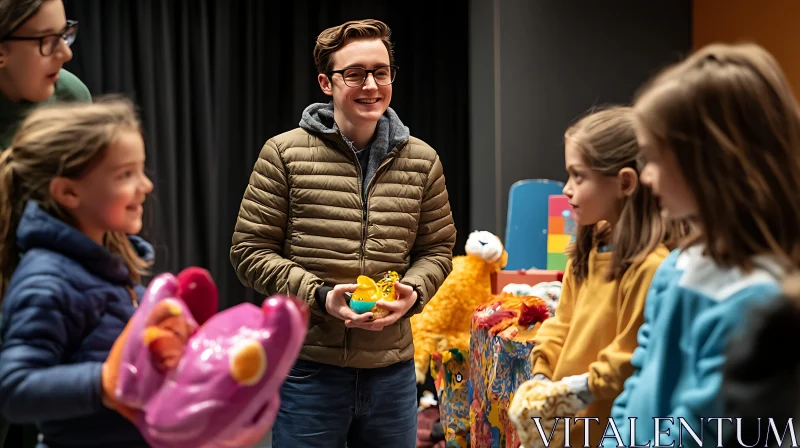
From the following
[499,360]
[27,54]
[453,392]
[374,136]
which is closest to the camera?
[27,54]

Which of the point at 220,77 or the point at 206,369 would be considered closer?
the point at 206,369

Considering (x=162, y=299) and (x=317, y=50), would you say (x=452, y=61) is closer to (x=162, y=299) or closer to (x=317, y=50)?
(x=317, y=50)

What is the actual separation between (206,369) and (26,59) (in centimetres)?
87

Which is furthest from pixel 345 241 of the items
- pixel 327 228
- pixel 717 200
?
pixel 717 200

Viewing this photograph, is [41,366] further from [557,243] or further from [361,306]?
[557,243]

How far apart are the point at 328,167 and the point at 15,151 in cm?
99

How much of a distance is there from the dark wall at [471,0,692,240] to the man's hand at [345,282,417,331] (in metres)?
2.27

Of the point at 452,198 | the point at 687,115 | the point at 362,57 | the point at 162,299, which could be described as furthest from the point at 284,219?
the point at 452,198

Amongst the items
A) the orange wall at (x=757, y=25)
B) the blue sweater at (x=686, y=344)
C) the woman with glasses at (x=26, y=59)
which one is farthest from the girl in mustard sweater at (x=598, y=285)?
the orange wall at (x=757, y=25)

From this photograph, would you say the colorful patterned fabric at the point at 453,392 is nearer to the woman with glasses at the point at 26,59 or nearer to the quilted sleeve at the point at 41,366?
the woman with glasses at the point at 26,59

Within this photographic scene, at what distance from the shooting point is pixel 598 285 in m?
1.81

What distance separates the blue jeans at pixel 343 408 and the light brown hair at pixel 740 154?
3.84ft

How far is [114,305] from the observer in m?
1.44

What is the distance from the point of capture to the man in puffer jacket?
2.26m
